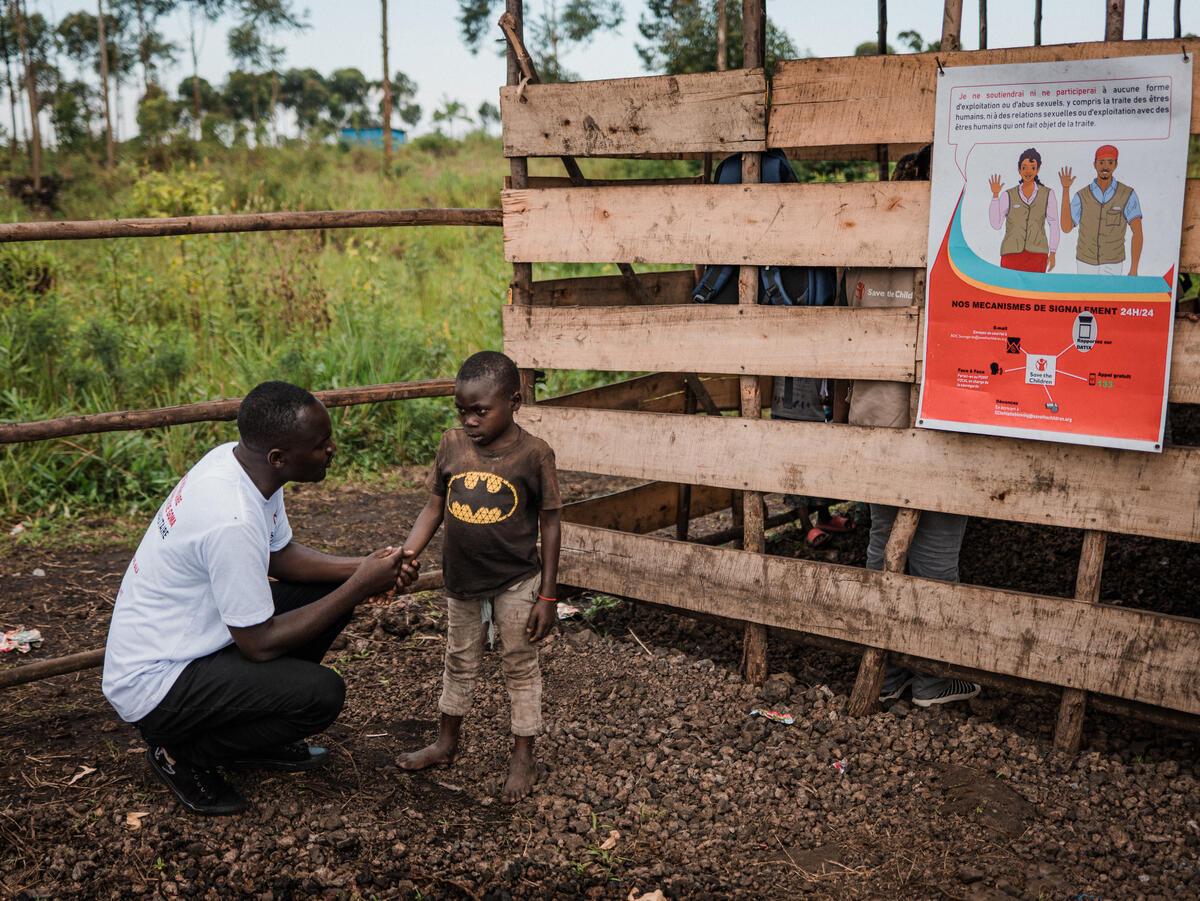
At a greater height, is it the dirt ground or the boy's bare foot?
the boy's bare foot

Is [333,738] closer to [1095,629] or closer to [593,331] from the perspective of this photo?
[593,331]

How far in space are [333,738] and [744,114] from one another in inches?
105

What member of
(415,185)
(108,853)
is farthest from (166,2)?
(108,853)

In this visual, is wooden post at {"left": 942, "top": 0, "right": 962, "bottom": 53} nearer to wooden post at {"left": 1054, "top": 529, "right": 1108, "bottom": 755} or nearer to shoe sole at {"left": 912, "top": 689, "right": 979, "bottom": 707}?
wooden post at {"left": 1054, "top": 529, "right": 1108, "bottom": 755}

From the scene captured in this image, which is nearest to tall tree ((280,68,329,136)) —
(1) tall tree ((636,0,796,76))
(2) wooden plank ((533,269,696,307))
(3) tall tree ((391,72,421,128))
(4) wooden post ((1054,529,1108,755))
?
(3) tall tree ((391,72,421,128))

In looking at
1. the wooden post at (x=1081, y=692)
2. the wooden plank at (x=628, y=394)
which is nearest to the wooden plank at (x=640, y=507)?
the wooden plank at (x=628, y=394)

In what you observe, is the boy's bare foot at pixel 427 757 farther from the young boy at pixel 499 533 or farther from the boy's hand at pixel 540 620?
the boy's hand at pixel 540 620

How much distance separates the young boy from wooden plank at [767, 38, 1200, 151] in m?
1.38

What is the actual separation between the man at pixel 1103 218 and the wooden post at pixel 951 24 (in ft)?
1.97

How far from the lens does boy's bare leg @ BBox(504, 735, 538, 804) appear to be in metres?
3.01

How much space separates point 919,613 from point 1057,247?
1.32 metres

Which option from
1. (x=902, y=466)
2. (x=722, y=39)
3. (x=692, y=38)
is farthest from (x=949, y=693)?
(x=692, y=38)

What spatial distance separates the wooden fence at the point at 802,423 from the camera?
3.01 metres

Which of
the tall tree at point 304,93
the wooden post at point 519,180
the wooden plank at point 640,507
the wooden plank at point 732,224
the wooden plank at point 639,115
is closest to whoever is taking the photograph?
the wooden plank at point 732,224
